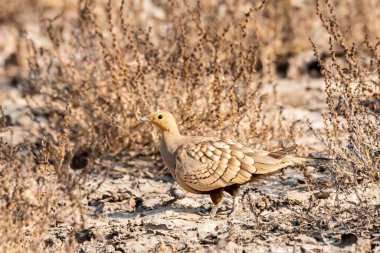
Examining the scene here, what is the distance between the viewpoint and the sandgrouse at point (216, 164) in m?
4.80

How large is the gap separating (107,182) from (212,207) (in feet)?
3.87

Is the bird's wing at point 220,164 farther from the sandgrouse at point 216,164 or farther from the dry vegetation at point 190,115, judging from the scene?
the dry vegetation at point 190,115

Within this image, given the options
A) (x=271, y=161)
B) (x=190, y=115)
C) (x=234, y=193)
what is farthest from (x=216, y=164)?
(x=190, y=115)

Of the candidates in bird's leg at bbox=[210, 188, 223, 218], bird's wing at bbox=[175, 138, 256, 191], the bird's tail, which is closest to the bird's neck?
bird's wing at bbox=[175, 138, 256, 191]

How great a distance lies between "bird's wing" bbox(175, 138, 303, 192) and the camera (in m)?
4.80

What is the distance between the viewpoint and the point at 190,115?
624cm

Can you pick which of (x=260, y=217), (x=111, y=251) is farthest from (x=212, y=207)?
(x=111, y=251)

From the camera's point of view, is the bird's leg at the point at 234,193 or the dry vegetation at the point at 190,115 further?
the bird's leg at the point at 234,193

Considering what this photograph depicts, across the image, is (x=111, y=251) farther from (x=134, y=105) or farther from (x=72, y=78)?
(x=72, y=78)

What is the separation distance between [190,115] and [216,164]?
1.47m

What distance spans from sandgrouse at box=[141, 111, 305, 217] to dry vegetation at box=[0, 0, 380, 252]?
0.54 feet

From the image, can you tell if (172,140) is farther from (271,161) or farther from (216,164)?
(271,161)

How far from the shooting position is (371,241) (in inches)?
168

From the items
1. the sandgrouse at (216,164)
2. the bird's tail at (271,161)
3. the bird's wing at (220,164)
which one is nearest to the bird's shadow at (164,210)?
the sandgrouse at (216,164)
